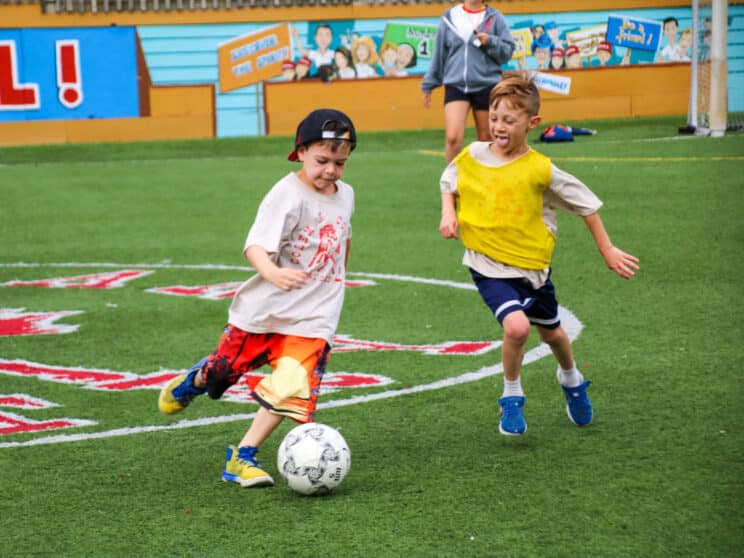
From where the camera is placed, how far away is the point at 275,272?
471 centimetres

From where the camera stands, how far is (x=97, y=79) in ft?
90.4

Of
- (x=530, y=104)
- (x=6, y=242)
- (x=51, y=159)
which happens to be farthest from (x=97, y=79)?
(x=530, y=104)

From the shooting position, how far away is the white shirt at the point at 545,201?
5445 mm

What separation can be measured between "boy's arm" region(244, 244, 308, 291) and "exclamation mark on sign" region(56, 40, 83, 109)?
23.7m

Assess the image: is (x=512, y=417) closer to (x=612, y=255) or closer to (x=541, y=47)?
(x=612, y=255)

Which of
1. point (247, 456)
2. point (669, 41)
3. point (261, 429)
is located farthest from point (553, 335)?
point (669, 41)

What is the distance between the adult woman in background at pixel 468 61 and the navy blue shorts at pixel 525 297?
6893mm

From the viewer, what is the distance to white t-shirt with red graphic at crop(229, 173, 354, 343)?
4.96 meters

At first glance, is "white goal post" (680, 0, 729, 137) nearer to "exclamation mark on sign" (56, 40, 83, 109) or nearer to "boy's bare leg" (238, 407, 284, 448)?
"exclamation mark on sign" (56, 40, 83, 109)

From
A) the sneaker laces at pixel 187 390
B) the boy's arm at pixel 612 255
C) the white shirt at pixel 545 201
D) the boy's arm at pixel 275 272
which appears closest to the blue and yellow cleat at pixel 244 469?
the sneaker laces at pixel 187 390

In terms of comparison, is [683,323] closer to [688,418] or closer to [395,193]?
[688,418]

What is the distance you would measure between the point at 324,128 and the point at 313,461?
127 cm

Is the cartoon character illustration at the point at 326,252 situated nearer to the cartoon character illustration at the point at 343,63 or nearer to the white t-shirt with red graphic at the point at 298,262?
the white t-shirt with red graphic at the point at 298,262

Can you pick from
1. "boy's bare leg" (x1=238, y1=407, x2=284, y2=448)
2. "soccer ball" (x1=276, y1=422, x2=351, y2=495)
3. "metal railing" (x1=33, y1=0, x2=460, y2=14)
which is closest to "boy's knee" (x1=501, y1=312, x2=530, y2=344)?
"soccer ball" (x1=276, y1=422, x2=351, y2=495)
